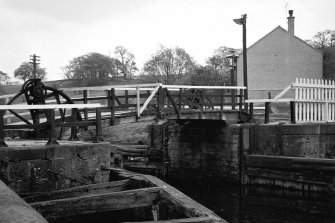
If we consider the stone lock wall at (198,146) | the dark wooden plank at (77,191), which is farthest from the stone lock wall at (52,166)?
the stone lock wall at (198,146)

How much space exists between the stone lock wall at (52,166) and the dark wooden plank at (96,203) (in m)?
1.24

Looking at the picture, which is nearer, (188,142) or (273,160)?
(273,160)

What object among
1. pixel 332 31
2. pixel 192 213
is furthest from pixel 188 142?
pixel 332 31

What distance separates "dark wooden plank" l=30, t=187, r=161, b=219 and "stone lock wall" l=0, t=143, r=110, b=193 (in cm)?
124

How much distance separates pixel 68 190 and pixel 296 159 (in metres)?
8.05

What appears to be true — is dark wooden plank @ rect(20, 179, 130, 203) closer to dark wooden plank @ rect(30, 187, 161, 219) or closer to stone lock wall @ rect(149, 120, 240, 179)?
dark wooden plank @ rect(30, 187, 161, 219)

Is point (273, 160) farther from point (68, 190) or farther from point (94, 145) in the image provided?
point (68, 190)

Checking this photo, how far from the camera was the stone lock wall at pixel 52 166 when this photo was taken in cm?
640

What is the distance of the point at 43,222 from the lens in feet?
10.5

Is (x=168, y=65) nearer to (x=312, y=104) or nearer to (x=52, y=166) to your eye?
(x=312, y=104)

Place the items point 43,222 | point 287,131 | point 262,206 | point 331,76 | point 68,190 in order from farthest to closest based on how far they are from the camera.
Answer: point 331,76, point 287,131, point 262,206, point 68,190, point 43,222

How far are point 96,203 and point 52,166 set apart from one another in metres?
1.49

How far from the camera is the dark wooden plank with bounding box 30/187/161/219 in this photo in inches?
215

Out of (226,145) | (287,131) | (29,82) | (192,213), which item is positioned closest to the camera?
(192,213)
